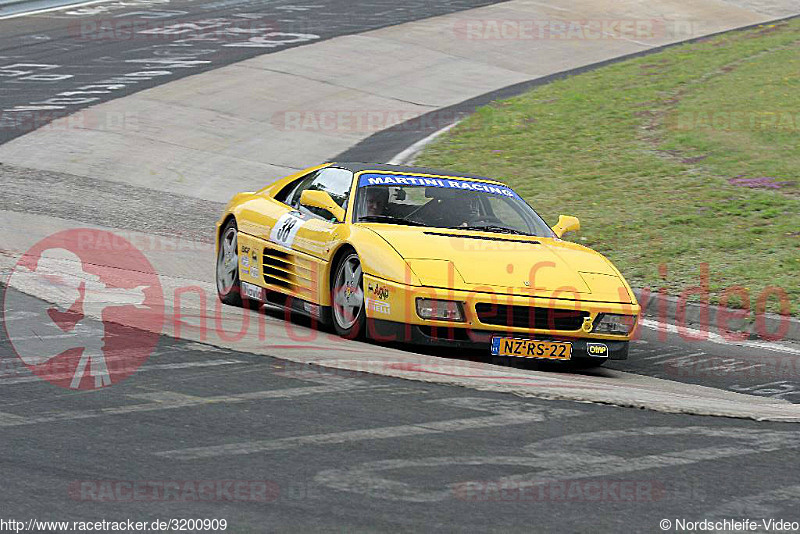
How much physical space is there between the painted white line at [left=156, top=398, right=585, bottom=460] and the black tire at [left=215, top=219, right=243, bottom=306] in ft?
13.6

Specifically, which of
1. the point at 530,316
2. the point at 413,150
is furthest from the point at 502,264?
the point at 413,150

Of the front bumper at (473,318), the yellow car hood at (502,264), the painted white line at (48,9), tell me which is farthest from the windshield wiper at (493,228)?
the painted white line at (48,9)

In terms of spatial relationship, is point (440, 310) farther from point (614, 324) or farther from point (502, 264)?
point (614, 324)

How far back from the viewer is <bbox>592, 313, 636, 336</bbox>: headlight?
8.28 metres

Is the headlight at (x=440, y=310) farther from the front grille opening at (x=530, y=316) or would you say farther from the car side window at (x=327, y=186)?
the car side window at (x=327, y=186)

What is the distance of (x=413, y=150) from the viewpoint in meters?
19.3

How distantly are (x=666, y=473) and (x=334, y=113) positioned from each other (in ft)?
59.2

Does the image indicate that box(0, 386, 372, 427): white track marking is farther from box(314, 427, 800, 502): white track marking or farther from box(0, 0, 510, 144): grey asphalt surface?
box(0, 0, 510, 144): grey asphalt surface

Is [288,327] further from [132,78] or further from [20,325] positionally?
[132,78]

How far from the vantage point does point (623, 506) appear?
4.86m

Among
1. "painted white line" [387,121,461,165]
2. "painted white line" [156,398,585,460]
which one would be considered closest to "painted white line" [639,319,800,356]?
"painted white line" [156,398,585,460]

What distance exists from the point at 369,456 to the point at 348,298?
3.25m

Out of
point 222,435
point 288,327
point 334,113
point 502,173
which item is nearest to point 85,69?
point 334,113

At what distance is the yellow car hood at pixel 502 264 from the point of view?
8148mm
